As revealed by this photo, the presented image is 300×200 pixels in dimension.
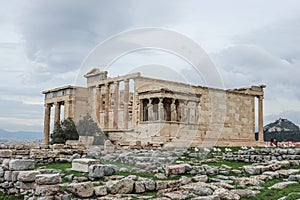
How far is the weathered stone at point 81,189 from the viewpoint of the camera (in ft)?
24.4

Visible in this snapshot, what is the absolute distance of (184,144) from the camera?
27219 mm

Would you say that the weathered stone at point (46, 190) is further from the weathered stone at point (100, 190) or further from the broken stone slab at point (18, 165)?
the broken stone slab at point (18, 165)

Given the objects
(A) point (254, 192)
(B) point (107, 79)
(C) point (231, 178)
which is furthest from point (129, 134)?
(A) point (254, 192)

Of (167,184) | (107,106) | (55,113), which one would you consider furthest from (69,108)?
(167,184)

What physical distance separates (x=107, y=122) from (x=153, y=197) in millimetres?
27282

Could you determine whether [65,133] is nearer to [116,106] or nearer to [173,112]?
[116,106]

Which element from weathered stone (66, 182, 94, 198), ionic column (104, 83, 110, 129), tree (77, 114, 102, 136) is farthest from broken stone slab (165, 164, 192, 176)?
ionic column (104, 83, 110, 129)

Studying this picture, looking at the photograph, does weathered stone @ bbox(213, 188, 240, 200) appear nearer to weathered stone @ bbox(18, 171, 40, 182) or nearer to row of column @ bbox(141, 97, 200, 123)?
weathered stone @ bbox(18, 171, 40, 182)

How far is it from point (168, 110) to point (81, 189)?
2342 cm

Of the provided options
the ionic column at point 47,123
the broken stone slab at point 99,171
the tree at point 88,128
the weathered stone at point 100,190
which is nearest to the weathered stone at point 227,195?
the weathered stone at point 100,190

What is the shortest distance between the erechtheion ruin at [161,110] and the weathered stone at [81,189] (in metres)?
16.9

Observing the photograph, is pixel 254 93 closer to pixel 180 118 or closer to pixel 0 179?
pixel 180 118

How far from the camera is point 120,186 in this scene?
8.07 meters

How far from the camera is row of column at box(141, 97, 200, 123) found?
97.3ft
